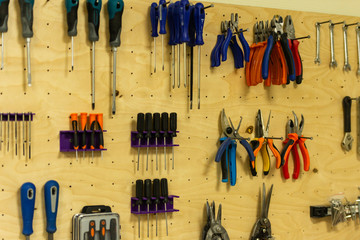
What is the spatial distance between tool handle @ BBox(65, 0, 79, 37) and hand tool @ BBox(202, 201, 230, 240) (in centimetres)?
95

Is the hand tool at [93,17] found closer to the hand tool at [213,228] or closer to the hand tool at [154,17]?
the hand tool at [154,17]

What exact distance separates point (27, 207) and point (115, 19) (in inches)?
32.3

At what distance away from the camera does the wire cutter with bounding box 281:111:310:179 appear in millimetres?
2438

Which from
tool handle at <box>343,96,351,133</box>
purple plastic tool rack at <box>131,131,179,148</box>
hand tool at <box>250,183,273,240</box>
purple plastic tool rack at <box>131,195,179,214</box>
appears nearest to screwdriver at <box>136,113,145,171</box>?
purple plastic tool rack at <box>131,131,179,148</box>

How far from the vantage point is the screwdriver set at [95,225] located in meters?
2.04

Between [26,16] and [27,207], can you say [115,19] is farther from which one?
[27,207]

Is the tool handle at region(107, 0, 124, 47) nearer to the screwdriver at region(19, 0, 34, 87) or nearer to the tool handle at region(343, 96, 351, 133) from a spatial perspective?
the screwdriver at region(19, 0, 34, 87)

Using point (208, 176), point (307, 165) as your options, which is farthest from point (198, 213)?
point (307, 165)

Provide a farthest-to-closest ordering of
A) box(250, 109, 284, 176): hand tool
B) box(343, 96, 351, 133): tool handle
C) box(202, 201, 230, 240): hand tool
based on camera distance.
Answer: box(343, 96, 351, 133): tool handle, box(250, 109, 284, 176): hand tool, box(202, 201, 230, 240): hand tool

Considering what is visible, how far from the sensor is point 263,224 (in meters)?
2.42

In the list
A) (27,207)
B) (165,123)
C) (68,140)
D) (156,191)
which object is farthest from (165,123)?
(27,207)

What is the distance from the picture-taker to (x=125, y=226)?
2.21 m

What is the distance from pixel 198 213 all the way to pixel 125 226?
1.14 ft

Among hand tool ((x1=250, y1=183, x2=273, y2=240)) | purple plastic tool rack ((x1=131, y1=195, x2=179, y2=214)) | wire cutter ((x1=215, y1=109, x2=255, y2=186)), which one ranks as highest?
wire cutter ((x1=215, y1=109, x2=255, y2=186))
